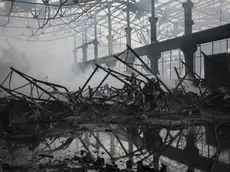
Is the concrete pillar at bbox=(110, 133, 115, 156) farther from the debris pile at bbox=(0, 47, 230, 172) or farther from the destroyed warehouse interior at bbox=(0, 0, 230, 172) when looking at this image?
the debris pile at bbox=(0, 47, 230, 172)

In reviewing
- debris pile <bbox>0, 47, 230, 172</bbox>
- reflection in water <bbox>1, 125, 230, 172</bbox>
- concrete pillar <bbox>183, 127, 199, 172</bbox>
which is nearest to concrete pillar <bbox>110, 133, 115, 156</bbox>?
reflection in water <bbox>1, 125, 230, 172</bbox>

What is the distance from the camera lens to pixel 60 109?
9.39 metres

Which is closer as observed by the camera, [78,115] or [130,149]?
[130,149]

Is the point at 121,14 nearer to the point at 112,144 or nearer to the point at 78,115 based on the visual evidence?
the point at 78,115

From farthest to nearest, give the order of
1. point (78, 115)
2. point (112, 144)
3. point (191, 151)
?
1. point (78, 115)
2. point (112, 144)
3. point (191, 151)

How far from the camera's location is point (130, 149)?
5203mm

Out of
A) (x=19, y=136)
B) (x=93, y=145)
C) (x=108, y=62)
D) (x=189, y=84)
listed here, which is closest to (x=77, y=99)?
(x=19, y=136)

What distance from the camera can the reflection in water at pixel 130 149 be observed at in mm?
4242

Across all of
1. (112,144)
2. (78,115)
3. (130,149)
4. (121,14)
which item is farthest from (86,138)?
(121,14)

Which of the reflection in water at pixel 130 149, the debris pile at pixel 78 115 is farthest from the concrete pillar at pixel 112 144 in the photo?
the debris pile at pixel 78 115

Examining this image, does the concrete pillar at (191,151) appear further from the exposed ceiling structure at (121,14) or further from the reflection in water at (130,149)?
the exposed ceiling structure at (121,14)

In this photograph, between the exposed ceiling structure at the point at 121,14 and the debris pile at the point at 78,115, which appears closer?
the debris pile at the point at 78,115

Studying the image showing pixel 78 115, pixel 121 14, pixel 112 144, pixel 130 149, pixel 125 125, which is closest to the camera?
pixel 130 149

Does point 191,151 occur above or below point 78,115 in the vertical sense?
below
